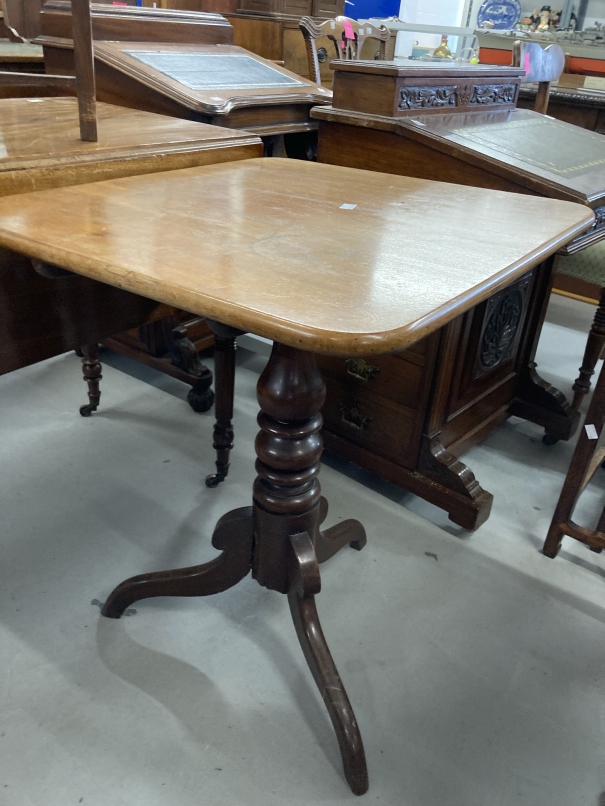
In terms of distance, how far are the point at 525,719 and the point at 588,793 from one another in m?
0.15

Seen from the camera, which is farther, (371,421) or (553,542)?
(371,421)

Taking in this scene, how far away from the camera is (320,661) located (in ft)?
3.75

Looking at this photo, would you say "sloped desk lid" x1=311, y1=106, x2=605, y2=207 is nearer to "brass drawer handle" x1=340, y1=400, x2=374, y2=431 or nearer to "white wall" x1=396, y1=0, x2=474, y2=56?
"brass drawer handle" x1=340, y1=400, x2=374, y2=431

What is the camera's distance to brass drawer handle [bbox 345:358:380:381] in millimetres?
1757

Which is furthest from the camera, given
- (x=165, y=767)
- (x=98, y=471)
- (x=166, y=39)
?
(x=166, y=39)

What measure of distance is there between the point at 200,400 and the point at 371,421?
2.07ft

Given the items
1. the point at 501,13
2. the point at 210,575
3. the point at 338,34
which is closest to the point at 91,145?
the point at 210,575

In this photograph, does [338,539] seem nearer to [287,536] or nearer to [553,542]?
[287,536]

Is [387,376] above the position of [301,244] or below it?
below

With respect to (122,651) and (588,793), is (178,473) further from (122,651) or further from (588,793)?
(588,793)

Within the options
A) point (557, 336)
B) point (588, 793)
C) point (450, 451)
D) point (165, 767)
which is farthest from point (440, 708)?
point (557, 336)

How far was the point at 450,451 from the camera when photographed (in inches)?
72.1

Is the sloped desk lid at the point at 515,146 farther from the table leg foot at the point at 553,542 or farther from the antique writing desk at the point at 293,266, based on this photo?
the table leg foot at the point at 553,542

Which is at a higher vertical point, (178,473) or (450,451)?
(450,451)
